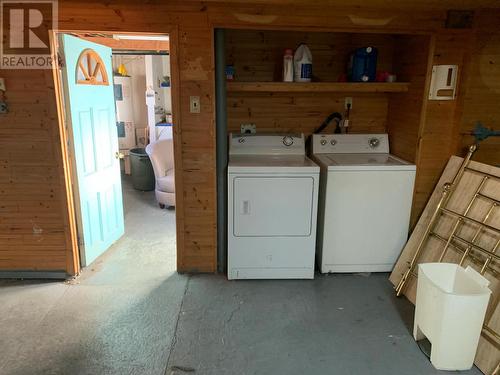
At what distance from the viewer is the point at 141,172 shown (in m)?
5.48

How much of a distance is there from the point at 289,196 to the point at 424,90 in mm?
1378

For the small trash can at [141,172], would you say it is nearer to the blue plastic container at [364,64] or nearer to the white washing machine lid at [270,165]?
the white washing machine lid at [270,165]

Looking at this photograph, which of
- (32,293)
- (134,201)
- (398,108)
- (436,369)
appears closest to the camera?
(436,369)

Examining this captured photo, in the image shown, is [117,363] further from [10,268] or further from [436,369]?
[436,369]

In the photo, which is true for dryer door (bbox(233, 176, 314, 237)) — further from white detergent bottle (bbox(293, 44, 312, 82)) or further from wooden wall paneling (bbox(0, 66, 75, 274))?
wooden wall paneling (bbox(0, 66, 75, 274))

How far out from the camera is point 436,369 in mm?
2096

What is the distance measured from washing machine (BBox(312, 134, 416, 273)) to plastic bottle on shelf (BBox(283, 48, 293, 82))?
754 mm

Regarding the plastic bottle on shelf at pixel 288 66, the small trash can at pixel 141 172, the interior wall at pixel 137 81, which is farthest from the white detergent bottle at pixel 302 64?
the interior wall at pixel 137 81

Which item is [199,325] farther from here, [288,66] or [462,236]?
[288,66]

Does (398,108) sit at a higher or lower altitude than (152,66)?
lower

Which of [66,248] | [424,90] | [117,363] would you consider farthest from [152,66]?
[117,363]

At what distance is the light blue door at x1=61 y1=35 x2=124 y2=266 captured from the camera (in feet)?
9.60

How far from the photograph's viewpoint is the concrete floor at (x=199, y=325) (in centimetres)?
212

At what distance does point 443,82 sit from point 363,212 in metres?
1.21
